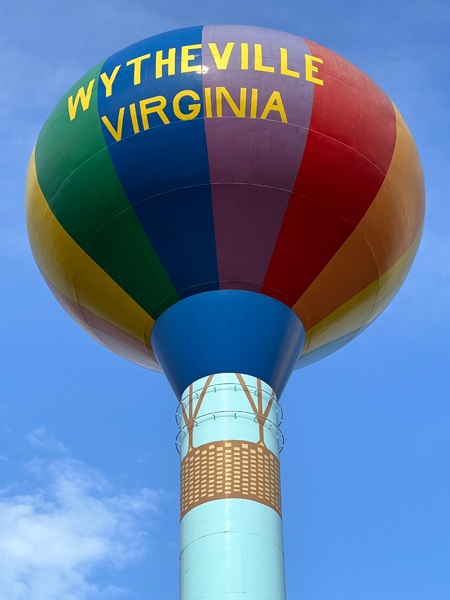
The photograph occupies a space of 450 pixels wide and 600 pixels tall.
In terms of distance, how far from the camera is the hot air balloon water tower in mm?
13656

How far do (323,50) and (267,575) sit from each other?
9.29 metres

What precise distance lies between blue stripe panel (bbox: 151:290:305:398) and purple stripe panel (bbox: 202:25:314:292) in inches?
15.5

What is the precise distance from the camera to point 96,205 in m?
14.2

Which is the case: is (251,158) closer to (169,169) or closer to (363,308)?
(169,169)

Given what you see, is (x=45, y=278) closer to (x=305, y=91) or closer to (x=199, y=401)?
(x=199, y=401)

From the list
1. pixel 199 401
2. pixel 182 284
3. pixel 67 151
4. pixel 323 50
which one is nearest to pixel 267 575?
pixel 199 401

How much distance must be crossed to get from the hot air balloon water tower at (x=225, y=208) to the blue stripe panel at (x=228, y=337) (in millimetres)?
25

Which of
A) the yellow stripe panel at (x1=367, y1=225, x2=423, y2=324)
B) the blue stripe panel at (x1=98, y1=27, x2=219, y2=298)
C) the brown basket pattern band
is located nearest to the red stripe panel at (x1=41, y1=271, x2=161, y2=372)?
the blue stripe panel at (x1=98, y1=27, x2=219, y2=298)

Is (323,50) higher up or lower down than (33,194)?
higher up

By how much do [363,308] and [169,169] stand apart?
4.80 m

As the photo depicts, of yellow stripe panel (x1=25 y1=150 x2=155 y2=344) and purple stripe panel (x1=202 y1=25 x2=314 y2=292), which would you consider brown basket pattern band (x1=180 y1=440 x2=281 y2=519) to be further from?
yellow stripe panel (x1=25 y1=150 x2=155 y2=344)

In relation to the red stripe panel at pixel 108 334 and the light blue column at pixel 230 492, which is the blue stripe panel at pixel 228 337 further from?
the red stripe panel at pixel 108 334

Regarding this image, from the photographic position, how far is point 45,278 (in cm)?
1634

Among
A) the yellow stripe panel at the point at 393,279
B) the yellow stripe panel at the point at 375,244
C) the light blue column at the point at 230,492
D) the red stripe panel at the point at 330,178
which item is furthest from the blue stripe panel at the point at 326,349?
the light blue column at the point at 230,492
